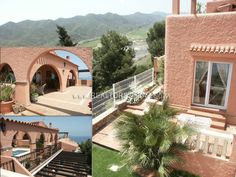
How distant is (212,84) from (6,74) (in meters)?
9.13

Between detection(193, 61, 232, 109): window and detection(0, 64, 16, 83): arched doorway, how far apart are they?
862cm

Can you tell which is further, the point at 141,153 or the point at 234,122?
the point at 234,122

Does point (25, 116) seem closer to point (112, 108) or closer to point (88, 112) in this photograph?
point (88, 112)

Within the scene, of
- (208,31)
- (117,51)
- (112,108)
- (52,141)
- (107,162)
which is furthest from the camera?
(117,51)

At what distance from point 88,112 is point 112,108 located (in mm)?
7677

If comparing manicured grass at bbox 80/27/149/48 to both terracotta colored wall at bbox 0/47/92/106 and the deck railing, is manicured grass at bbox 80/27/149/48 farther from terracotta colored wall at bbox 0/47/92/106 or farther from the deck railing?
the deck railing

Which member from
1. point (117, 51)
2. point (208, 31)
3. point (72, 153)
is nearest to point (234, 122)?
point (208, 31)

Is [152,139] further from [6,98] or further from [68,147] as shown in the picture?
[6,98]

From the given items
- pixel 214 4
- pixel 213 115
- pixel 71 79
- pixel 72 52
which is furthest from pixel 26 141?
pixel 214 4

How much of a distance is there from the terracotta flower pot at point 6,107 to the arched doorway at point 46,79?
0.79 m

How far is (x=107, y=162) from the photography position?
9.81m

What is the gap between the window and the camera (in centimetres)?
1140

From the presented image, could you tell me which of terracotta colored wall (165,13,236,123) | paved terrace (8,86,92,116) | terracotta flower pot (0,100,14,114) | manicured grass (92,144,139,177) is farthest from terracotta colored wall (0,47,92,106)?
terracotta colored wall (165,13,236,123)

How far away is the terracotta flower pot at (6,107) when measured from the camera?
6.32 meters
